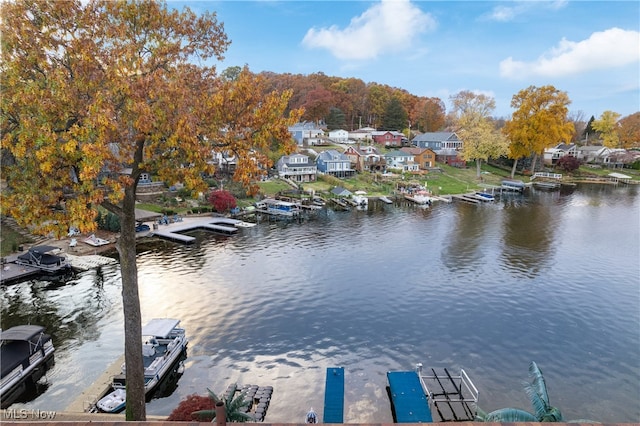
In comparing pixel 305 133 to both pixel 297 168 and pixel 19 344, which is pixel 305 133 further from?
pixel 19 344

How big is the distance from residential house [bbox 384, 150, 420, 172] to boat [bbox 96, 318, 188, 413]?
7656 cm

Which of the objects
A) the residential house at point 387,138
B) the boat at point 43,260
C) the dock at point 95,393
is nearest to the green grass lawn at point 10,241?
the boat at point 43,260

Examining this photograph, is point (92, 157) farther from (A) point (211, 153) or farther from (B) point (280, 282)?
(B) point (280, 282)

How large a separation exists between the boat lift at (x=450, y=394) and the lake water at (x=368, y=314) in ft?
2.67

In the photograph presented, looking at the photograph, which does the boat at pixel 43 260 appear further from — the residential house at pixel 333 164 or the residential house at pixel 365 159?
the residential house at pixel 365 159

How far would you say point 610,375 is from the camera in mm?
22406

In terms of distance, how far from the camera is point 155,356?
73.0 feet

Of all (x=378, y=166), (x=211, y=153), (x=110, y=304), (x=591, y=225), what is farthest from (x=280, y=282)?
(x=378, y=166)

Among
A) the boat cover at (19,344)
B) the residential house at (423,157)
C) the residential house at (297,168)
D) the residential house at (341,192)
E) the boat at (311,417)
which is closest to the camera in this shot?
the boat at (311,417)

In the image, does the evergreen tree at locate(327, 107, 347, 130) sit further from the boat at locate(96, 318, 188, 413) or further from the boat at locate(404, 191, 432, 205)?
the boat at locate(96, 318, 188, 413)

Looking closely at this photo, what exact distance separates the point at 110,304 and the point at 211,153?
22.4m

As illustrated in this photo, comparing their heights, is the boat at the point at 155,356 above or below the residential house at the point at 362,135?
below

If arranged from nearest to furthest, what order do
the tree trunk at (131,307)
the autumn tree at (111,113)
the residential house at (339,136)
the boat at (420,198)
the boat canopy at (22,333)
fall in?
the autumn tree at (111,113), the tree trunk at (131,307), the boat canopy at (22,333), the boat at (420,198), the residential house at (339,136)

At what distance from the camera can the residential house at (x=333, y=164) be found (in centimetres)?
8544
